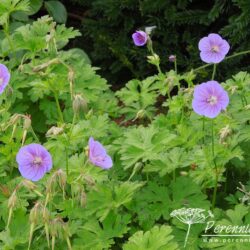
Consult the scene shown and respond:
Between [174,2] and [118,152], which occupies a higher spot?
[118,152]

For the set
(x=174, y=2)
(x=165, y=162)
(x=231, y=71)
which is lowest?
(x=231, y=71)

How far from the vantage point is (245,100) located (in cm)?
235

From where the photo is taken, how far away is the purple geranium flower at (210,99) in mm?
1979

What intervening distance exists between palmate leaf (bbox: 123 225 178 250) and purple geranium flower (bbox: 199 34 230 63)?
0.65 m

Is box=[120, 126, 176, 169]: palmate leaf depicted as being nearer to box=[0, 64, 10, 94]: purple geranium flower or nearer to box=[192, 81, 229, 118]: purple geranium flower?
box=[192, 81, 229, 118]: purple geranium flower

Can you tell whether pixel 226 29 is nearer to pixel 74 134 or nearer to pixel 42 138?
pixel 42 138

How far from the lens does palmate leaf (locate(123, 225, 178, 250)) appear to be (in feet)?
5.98

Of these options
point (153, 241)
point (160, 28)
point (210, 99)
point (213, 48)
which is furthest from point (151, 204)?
point (160, 28)

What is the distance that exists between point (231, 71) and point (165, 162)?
1.78 meters

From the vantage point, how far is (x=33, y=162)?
6.07 feet

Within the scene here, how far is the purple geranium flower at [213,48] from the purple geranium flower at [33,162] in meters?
0.69

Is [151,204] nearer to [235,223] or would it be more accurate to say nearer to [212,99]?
[235,223]

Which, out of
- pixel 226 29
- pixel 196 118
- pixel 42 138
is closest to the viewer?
pixel 196 118

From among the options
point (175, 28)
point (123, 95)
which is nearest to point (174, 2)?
point (175, 28)
